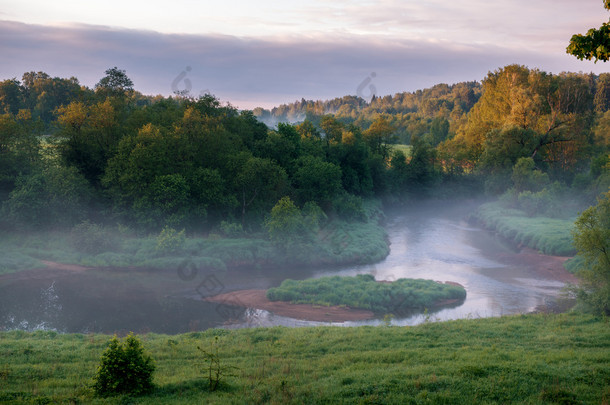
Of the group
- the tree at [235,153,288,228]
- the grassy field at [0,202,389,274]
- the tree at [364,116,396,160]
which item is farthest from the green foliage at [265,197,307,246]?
the tree at [364,116,396,160]

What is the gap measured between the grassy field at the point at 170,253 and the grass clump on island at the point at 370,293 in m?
7.92

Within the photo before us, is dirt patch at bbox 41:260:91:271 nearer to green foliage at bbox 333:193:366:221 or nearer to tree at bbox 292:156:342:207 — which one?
tree at bbox 292:156:342:207

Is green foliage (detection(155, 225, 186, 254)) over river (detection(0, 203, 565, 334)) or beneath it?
over

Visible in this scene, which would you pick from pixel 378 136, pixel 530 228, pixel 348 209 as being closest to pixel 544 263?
pixel 530 228

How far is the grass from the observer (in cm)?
4422

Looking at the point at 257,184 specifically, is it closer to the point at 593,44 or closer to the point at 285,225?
the point at 285,225

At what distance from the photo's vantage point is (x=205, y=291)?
32.4 metres

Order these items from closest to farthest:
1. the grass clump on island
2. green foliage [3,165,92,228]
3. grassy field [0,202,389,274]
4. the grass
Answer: the grass clump on island
grassy field [0,202,389,274]
green foliage [3,165,92,228]
the grass

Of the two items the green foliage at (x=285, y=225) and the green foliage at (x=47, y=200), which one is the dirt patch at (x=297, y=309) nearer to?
the green foliage at (x=285, y=225)

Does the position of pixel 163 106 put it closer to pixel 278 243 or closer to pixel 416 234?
pixel 278 243

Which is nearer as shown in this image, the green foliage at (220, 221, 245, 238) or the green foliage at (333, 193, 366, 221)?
the green foliage at (220, 221, 245, 238)

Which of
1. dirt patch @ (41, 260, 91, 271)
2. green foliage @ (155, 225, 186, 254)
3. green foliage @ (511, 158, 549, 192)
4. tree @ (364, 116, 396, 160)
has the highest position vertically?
tree @ (364, 116, 396, 160)

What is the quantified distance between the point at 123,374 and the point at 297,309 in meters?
18.0

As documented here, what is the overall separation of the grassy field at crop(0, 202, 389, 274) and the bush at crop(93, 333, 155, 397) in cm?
2613
